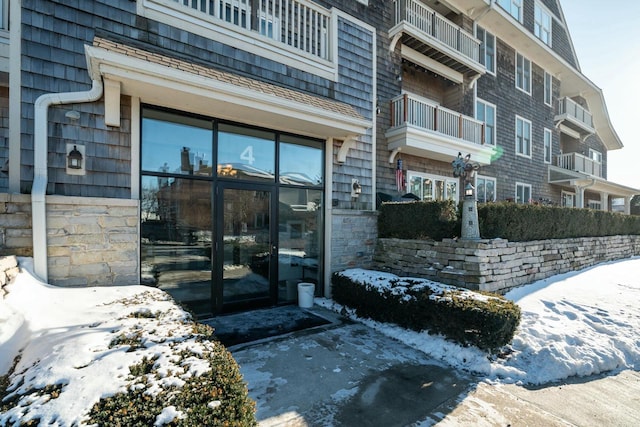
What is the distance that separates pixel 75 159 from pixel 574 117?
19.5 meters

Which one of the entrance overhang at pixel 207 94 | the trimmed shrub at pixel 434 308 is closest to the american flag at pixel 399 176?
the entrance overhang at pixel 207 94

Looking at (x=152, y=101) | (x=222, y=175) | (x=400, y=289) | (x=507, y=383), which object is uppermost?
(x=152, y=101)

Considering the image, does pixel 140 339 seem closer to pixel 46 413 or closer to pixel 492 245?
pixel 46 413

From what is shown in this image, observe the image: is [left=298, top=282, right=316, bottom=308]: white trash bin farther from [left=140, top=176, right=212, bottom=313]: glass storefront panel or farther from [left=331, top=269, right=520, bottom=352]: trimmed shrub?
[left=140, top=176, right=212, bottom=313]: glass storefront panel

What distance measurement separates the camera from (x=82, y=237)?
3.85m

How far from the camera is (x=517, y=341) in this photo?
394 cm

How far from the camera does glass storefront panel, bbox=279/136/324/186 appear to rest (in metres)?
5.84

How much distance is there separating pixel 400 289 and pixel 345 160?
3.04 meters

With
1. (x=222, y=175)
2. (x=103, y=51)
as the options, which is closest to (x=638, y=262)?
(x=222, y=175)

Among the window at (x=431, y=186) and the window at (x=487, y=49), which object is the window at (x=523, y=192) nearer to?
the window at (x=431, y=186)

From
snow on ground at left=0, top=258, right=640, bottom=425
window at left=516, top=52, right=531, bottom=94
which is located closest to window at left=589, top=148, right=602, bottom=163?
window at left=516, top=52, right=531, bottom=94

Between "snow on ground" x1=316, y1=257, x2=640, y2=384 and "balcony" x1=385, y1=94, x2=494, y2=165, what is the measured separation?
3.65 metres

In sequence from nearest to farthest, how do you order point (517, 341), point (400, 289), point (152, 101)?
point (517, 341)
point (152, 101)
point (400, 289)

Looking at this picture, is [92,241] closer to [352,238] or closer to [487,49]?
[352,238]
